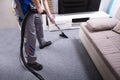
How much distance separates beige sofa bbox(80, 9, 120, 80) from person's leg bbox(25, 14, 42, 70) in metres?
0.82

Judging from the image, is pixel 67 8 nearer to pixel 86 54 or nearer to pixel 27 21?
pixel 86 54

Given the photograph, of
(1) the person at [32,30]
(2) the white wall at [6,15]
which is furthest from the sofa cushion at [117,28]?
(2) the white wall at [6,15]

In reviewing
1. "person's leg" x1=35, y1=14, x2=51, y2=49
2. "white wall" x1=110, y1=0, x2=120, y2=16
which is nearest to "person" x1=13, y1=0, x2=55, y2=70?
"person's leg" x1=35, y1=14, x2=51, y2=49

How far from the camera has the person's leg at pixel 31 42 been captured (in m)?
1.43

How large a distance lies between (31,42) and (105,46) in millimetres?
970

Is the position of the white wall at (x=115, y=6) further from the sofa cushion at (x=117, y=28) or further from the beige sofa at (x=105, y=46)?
the sofa cushion at (x=117, y=28)

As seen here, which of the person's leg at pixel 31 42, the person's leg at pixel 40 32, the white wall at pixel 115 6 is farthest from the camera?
the white wall at pixel 115 6

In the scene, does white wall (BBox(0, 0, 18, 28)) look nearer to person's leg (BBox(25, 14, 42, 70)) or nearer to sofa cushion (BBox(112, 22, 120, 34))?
person's leg (BBox(25, 14, 42, 70))

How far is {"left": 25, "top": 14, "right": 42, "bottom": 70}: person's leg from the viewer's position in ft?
4.69

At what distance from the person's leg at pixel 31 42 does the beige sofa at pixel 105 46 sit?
32.4 inches

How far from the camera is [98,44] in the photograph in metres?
1.58

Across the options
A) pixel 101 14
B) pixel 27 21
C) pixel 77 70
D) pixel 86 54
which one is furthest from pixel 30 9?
pixel 101 14

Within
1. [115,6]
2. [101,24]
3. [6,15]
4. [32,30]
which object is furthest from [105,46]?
[6,15]

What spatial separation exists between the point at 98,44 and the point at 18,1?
1.13 metres
